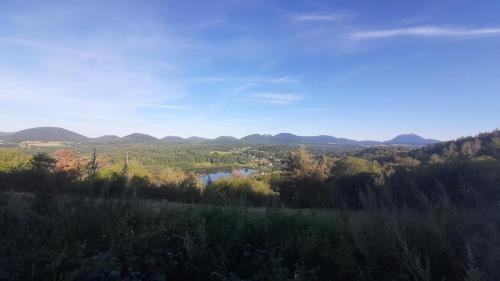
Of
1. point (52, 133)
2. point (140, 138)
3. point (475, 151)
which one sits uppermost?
point (52, 133)

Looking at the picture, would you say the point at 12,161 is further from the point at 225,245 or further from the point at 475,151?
the point at 475,151

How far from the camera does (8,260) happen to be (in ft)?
10.4

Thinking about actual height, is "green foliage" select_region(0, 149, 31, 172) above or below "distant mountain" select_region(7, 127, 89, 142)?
below

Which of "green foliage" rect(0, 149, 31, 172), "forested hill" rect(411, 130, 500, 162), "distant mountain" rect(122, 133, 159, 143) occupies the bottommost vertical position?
"green foliage" rect(0, 149, 31, 172)

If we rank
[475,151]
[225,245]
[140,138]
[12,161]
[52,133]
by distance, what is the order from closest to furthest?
[225,245] < [12,161] < [475,151] < [52,133] < [140,138]

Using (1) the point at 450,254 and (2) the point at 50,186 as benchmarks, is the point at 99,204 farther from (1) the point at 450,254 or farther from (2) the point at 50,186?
(1) the point at 450,254

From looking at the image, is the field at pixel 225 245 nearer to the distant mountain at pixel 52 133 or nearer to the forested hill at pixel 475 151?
the forested hill at pixel 475 151

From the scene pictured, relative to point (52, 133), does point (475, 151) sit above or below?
below

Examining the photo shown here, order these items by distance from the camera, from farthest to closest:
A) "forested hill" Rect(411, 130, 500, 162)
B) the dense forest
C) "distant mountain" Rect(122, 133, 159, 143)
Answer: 1. "distant mountain" Rect(122, 133, 159, 143)
2. "forested hill" Rect(411, 130, 500, 162)
3. the dense forest

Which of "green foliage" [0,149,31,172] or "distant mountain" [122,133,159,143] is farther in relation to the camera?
"distant mountain" [122,133,159,143]

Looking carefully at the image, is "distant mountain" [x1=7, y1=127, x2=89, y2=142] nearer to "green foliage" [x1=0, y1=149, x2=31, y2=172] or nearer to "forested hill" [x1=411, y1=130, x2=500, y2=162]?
"green foliage" [x1=0, y1=149, x2=31, y2=172]

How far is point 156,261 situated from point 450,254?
3.26 m

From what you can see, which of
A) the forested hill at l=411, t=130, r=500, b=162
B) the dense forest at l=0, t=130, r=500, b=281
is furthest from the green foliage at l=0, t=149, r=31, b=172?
the forested hill at l=411, t=130, r=500, b=162

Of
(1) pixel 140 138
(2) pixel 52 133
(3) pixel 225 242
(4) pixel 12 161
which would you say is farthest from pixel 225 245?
(1) pixel 140 138
